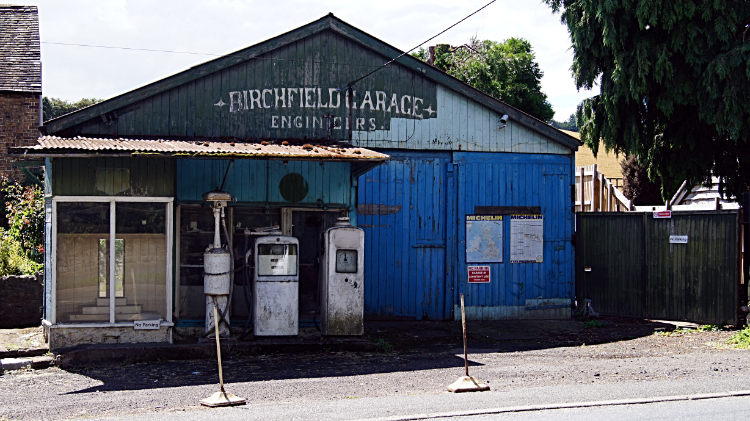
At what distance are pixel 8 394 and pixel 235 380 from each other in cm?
260

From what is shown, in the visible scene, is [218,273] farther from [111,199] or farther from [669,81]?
[669,81]

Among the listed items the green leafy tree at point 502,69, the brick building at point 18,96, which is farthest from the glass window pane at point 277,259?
the green leafy tree at point 502,69

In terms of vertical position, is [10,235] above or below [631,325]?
above

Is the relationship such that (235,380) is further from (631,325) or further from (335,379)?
(631,325)

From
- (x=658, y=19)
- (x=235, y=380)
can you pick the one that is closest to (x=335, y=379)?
(x=235, y=380)

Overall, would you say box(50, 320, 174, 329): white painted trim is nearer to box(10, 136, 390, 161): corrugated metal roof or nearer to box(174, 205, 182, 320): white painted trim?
box(174, 205, 182, 320): white painted trim

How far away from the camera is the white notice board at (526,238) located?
46.6 feet

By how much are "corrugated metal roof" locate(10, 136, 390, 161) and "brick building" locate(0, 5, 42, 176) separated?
10143 millimetres

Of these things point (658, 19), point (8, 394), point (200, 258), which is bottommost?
point (8, 394)

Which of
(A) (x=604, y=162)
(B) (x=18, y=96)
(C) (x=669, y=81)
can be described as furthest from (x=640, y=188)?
(B) (x=18, y=96)

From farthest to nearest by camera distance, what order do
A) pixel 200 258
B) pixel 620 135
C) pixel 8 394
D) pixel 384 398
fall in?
pixel 620 135
pixel 200 258
pixel 8 394
pixel 384 398

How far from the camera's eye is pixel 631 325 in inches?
554

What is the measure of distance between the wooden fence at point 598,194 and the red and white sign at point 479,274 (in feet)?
29.7

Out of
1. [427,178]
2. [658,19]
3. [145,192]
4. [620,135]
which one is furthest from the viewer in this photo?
[620,135]
